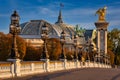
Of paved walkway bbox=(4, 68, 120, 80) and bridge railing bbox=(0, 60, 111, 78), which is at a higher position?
bridge railing bbox=(0, 60, 111, 78)

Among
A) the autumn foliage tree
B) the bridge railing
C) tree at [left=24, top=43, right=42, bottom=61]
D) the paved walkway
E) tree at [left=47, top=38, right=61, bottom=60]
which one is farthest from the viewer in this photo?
tree at [left=47, top=38, right=61, bottom=60]

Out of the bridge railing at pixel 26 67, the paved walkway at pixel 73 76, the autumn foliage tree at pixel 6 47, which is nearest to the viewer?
the bridge railing at pixel 26 67

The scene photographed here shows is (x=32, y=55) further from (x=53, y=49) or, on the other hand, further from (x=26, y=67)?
(x=26, y=67)

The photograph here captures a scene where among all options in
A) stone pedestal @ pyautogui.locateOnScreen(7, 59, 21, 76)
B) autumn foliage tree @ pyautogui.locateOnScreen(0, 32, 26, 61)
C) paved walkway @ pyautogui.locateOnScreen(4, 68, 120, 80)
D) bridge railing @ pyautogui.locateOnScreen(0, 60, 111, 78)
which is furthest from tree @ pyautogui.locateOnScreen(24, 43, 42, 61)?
stone pedestal @ pyautogui.locateOnScreen(7, 59, 21, 76)

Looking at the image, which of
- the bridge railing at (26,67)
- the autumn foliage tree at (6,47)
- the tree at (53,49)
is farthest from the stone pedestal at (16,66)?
the tree at (53,49)

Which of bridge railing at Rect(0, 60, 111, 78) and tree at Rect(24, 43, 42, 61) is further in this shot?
tree at Rect(24, 43, 42, 61)

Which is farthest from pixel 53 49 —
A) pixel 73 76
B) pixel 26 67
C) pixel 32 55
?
pixel 73 76

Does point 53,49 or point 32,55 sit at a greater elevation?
point 53,49

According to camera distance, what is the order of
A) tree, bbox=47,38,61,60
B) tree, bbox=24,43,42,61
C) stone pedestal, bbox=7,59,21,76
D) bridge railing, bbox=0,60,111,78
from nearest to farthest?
bridge railing, bbox=0,60,111,78 → stone pedestal, bbox=7,59,21,76 → tree, bbox=24,43,42,61 → tree, bbox=47,38,61,60

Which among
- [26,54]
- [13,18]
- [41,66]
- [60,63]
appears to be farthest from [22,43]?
[13,18]

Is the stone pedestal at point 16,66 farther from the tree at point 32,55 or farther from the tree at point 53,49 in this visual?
the tree at point 53,49

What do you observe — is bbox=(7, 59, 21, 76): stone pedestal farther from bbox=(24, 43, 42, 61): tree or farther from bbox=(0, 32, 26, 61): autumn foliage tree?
bbox=(24, 43, 42, 61): tree

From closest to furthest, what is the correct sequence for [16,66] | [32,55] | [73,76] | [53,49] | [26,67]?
[16,66] → [73,76] → [26,67] → [32,55] → [53,49]

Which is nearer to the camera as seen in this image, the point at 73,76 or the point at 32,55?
the point at 73,76
